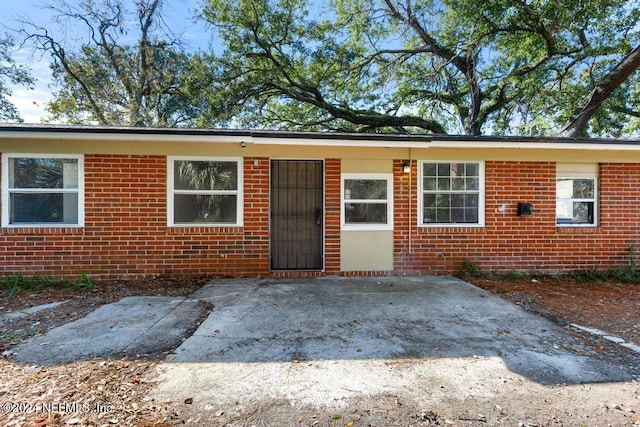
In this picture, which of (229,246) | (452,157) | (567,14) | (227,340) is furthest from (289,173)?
(567,14)

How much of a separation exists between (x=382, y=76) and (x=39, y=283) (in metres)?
12.9

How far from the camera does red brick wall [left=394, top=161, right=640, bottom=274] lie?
648 centimetres

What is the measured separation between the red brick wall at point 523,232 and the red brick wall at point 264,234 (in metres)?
0.02

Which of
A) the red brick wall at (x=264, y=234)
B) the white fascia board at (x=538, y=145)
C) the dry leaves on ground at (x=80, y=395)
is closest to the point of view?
the dry leaves on ground at (x=80, y=395)

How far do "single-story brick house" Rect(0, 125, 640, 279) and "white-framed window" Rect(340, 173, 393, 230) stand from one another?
21 mm

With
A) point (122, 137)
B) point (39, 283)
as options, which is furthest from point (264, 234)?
point (39, 283)

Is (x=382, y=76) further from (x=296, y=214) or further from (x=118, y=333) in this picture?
(x=118, y=333)

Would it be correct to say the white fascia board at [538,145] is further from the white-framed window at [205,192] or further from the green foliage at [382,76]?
the green foliage at [382,76]

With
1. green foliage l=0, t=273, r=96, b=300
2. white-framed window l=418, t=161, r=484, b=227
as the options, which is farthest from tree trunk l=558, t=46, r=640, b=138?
green foliage l=0, t=273, r=96, b=300

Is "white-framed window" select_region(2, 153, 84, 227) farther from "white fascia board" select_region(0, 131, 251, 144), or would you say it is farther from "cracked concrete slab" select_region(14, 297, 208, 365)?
"cracked concrete slab" select_region(14, 297, 208, 365)

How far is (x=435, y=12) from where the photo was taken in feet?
43.3

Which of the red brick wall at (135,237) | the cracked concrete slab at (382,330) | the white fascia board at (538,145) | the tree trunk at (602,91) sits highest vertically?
the tree trunk at (602,91)

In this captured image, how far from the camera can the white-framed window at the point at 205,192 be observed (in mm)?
6094

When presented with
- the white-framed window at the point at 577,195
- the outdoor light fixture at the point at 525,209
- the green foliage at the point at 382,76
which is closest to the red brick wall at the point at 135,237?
Result: the outdoor light fixture at the point at 525,209
